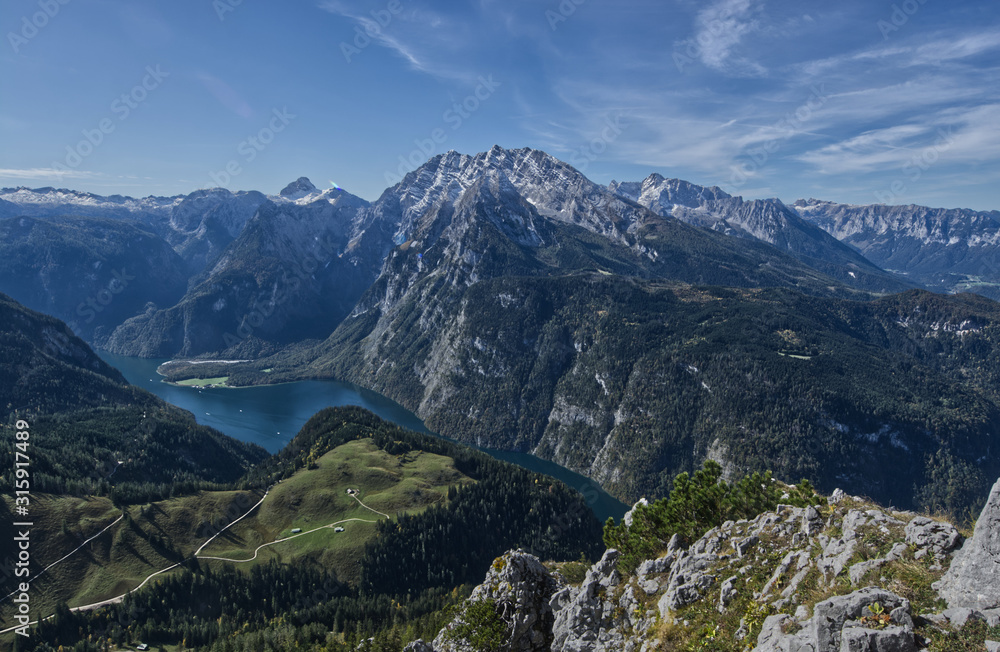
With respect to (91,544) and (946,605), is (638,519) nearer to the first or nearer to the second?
(946,605)

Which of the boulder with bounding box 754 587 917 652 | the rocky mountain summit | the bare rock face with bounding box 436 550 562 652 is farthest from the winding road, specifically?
the boulder with bounding box 754 587 917 652

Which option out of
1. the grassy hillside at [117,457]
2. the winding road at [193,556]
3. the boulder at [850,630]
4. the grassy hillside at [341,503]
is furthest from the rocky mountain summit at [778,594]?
the grassy hillside at [117,457]

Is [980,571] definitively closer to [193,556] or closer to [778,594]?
[778,594]

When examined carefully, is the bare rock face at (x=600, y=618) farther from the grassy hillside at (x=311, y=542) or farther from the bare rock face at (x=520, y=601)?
the grassy hillside at (x=311, y=542)

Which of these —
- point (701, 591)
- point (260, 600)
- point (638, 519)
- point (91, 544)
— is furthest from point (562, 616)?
point (91, 544)

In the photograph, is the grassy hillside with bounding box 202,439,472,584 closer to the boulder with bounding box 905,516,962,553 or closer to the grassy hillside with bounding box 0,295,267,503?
the grassy hillside with bounding box 0,295,267,503

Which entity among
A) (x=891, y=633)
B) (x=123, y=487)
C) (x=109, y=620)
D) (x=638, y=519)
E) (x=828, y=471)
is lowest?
(x=109, y=620)
